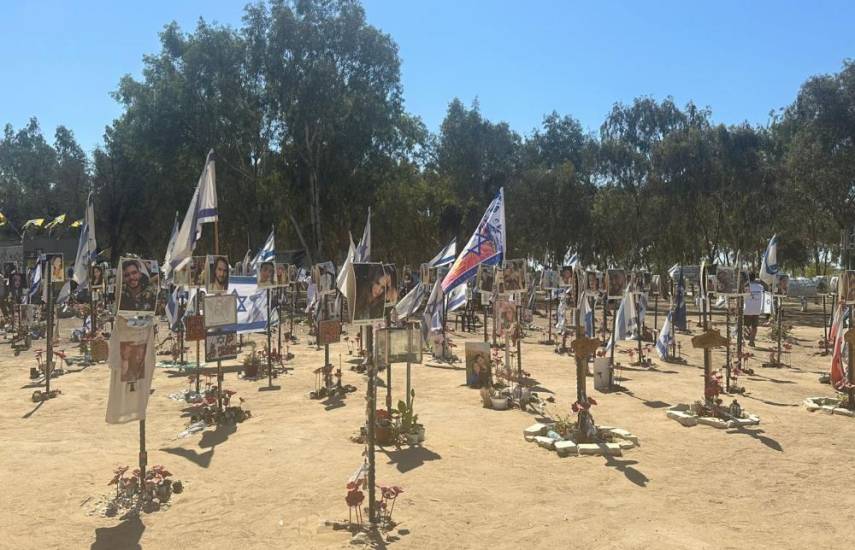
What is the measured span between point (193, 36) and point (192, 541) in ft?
163

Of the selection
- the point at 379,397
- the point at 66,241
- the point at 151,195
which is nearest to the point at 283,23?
the point at 151,195

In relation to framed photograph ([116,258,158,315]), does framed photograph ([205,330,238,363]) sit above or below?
below

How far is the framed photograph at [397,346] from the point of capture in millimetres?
11055

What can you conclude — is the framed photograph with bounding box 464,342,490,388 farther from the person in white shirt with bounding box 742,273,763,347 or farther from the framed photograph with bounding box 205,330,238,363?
the person in white shirt with bounding box 742,273,763,347

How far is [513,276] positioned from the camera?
1806cm

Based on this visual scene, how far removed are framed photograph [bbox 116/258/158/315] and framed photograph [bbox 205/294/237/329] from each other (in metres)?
3.98

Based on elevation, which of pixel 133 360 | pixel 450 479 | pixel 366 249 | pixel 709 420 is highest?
pixel 366 249

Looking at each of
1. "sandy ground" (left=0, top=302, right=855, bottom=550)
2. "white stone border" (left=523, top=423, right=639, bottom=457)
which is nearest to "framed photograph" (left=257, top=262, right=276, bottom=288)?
"sandy ground" (left=0, top=302, right=855, bottom=550)

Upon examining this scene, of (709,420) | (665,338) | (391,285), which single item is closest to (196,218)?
(391,285)

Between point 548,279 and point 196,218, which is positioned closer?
point 196,218

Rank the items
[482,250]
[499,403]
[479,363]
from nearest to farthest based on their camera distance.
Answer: [499,403] < [482,250] < [479,363]

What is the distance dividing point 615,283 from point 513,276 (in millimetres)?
4237

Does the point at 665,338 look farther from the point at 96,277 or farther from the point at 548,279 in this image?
the point at 96,277

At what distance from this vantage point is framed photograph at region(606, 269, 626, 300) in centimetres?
2037
